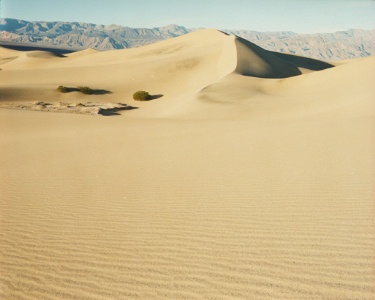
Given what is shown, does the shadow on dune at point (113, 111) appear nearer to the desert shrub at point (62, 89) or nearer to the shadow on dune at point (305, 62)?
the desert shrub at point (62, 89)

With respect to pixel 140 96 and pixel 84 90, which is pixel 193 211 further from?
pixel 84 90

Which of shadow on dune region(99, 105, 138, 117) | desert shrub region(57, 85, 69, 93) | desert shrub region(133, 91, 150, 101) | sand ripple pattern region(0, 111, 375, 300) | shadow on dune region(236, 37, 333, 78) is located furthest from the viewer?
shadow on dune region(236, 37, 333, 78)

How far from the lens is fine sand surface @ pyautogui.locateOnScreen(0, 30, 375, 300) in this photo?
426cm

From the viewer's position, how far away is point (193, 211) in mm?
6430

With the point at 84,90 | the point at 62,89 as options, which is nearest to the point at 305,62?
the point at 84,90

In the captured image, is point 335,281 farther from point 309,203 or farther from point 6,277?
point 6,277

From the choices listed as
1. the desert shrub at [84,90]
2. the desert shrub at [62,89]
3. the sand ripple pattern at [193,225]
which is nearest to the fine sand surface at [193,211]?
the sand ripple pattern at [193,225]

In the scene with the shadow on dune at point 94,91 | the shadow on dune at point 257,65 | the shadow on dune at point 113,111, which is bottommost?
the shadow on dune at point 113,111

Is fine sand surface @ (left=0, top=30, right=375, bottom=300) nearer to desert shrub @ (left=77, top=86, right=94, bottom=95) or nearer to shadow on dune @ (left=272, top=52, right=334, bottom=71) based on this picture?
desert shrub @ (left=77, top=86, right=94, bottom=95)

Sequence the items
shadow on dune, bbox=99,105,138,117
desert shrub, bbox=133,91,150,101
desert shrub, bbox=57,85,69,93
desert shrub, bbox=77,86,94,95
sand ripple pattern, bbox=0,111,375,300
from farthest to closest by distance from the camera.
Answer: desert shrub, bbox=77,86,94,95, desert shrub, bbox=57,85,69,93, desert shrub, bbox=133,91,150,101, shadow on dune, bbox=99,105,138,117, sand ripple pattern, bbox=0,111,375,300

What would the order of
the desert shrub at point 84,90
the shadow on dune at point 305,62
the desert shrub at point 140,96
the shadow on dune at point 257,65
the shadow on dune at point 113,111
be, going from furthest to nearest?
the shadow on dune at point 305,62, the shadow on dune at point 257,65, the desert shrub at point 84,90, the desert shrub at point 140,96, the shadow on dune at point 113,111

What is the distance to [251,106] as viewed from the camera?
23000 millimetres

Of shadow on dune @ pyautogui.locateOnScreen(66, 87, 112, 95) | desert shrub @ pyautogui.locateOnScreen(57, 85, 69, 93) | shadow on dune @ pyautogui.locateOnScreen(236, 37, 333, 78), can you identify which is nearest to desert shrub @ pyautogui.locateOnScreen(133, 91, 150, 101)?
shadow on dune @ pyautogui.locateOnScreen(66, 87, 112, 95)

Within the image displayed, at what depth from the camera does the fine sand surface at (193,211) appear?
4258mm
